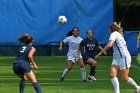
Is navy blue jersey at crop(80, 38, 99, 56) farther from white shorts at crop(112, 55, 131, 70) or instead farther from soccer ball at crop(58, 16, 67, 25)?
soccer ball at crop(58, 16, 67, 25)

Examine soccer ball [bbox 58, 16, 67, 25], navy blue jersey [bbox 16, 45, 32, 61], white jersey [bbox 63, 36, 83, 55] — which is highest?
navy blue jersey [bbox 16, 45, 32, 61]

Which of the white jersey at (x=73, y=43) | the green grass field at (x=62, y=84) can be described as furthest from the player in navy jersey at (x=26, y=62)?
the white jersey at (x=73, y=43)

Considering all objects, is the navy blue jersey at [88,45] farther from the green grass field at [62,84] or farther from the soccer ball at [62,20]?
the soccer ball at [62,20]

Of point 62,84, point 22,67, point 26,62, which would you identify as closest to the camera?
point 22,67

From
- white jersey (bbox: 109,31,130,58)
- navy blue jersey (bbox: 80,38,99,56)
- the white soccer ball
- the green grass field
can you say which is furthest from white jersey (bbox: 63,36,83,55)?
the white soccer ball

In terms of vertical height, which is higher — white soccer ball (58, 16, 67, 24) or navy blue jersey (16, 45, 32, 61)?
navy blue jersey (16, 45, 32, 61)

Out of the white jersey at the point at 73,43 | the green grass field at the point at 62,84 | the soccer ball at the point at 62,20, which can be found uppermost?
the white jersey at the point at 73,43

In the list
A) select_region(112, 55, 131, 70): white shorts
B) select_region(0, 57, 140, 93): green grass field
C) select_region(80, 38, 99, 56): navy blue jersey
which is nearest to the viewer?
select_region(112, 55, 131, 70): white shorts

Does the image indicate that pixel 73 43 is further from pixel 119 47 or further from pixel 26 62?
pixel 26 62

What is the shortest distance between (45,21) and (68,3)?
2.06 meters

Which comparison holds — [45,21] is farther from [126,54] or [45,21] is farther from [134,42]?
[126,54]

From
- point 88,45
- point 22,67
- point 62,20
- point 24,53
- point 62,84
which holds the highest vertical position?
point 24,53

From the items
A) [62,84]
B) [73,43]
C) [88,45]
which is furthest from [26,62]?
[73,43]

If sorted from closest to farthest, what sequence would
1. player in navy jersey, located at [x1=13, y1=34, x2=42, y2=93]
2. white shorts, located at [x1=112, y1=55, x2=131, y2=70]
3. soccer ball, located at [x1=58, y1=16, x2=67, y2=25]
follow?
player in navy jersey, located at [x1=13, y1=34, x2=42, y2=93] → white shorts, located at [x1=112, y1=55, x2=131, y2=70] → soccer ball, located at [x1=58, y1=16, x2=67, y2=25]
